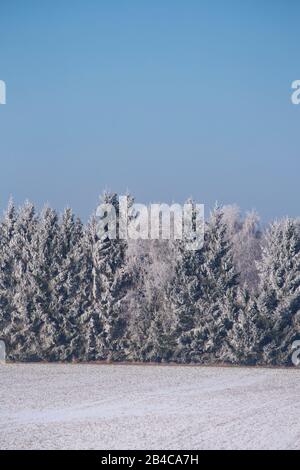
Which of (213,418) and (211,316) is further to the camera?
(211,316)

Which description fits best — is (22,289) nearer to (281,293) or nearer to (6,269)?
(6,269)

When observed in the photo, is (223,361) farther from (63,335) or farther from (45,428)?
(45,428)

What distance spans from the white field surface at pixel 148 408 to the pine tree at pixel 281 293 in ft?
4.25

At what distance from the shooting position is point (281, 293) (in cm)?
3475

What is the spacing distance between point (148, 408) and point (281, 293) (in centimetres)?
1396

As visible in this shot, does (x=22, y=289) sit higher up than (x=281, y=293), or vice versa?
(x=22, y=289)

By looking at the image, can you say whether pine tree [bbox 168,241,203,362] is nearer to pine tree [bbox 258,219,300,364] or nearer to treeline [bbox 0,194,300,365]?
treeline [bbox 0,194,300,365]

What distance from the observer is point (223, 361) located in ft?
114

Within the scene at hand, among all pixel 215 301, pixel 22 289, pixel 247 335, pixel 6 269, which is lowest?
pixel 247 335

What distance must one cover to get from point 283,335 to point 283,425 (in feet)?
50.2

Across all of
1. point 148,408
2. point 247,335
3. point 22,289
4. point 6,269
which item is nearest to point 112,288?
point 22,289

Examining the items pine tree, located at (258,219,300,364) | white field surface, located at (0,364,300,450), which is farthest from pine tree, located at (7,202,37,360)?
pine tree, located at (258,219,300,364)
